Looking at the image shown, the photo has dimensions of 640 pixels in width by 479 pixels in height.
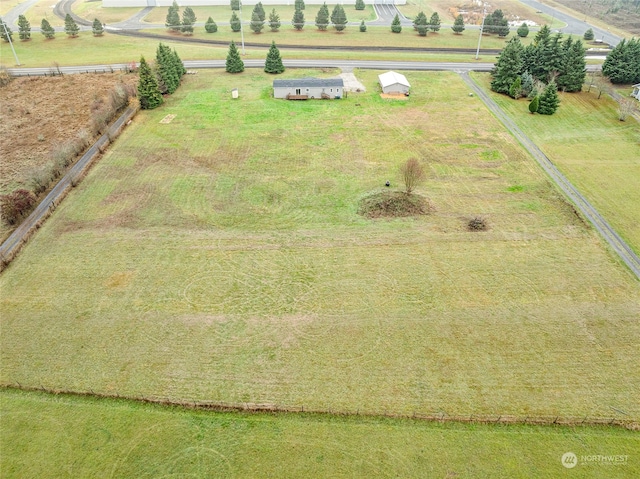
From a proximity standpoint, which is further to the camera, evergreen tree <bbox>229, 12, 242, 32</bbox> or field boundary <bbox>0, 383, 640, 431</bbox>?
evergreen tree <bbox>229, 12, 242, 32</bbox>

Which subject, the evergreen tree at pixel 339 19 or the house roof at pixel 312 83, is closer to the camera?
the house roof at pixel 312 83

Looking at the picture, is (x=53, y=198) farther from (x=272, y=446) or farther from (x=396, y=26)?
(x=396, y=26)

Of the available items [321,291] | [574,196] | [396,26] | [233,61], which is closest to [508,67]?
[574,196]

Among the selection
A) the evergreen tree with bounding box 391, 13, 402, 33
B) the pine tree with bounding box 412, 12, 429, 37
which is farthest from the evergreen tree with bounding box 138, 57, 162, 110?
the pine tree with bounding box 412, 12, 429, 37

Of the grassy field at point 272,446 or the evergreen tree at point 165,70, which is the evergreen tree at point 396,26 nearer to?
the evergreen tree at point 165,70

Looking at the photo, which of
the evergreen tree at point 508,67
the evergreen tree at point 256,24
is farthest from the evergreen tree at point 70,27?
the evergreen tree at point 508,67

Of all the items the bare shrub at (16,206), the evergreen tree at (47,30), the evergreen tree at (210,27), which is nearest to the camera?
the bare shrub at (16,206)

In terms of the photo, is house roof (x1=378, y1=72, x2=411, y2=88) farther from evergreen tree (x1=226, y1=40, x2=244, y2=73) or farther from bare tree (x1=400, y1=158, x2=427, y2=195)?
bare tree (x1=400, y1=158, x2=427, y2=195)
